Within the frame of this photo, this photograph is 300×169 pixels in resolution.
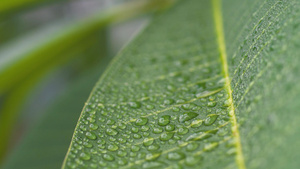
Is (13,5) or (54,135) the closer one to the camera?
(13,5)

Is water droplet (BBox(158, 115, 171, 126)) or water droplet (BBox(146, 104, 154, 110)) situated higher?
water droplet (BBox(146, 104, 154, 110))

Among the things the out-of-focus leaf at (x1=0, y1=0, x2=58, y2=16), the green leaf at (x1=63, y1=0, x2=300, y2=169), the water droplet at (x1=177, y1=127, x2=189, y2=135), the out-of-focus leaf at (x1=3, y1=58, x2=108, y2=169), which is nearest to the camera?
the green leaf at (x1=63, y1=0, x2=300, y2=169)

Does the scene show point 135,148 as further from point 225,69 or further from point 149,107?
point 225,69

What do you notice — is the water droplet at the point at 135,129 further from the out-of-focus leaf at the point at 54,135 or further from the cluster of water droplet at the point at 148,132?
the out-of-focus leaf at the point at 54,135

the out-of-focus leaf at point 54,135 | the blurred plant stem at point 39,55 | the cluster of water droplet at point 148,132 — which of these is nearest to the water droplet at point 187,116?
the cluster of water droplet at point 148,132

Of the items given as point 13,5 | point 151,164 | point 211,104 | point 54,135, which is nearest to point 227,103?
point 211,104

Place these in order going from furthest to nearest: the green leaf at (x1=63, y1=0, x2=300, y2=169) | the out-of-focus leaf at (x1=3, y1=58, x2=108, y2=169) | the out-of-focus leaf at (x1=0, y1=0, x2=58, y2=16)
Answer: the out-of-focus leaf at (x1=3, y1=58, x2=108, y2=169) → the out-of-focus leaf at (x1=0, y1=0, x2=58, y2=16) → the green leaf at (x1=63, y1=0, x2=300, y2=169)

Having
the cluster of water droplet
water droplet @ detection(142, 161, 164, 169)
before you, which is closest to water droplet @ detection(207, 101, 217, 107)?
the cluster of water droplet

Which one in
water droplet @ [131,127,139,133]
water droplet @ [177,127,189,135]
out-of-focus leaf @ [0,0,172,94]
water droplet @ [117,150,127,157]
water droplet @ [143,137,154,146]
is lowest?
water droplet @ [117,150,127,157]

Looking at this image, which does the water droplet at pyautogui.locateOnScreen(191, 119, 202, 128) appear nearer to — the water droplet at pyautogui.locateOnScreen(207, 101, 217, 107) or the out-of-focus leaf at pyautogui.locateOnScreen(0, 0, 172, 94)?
the water droplet at pyautogui.locateOnScreen(207, 101, 217, 107)
